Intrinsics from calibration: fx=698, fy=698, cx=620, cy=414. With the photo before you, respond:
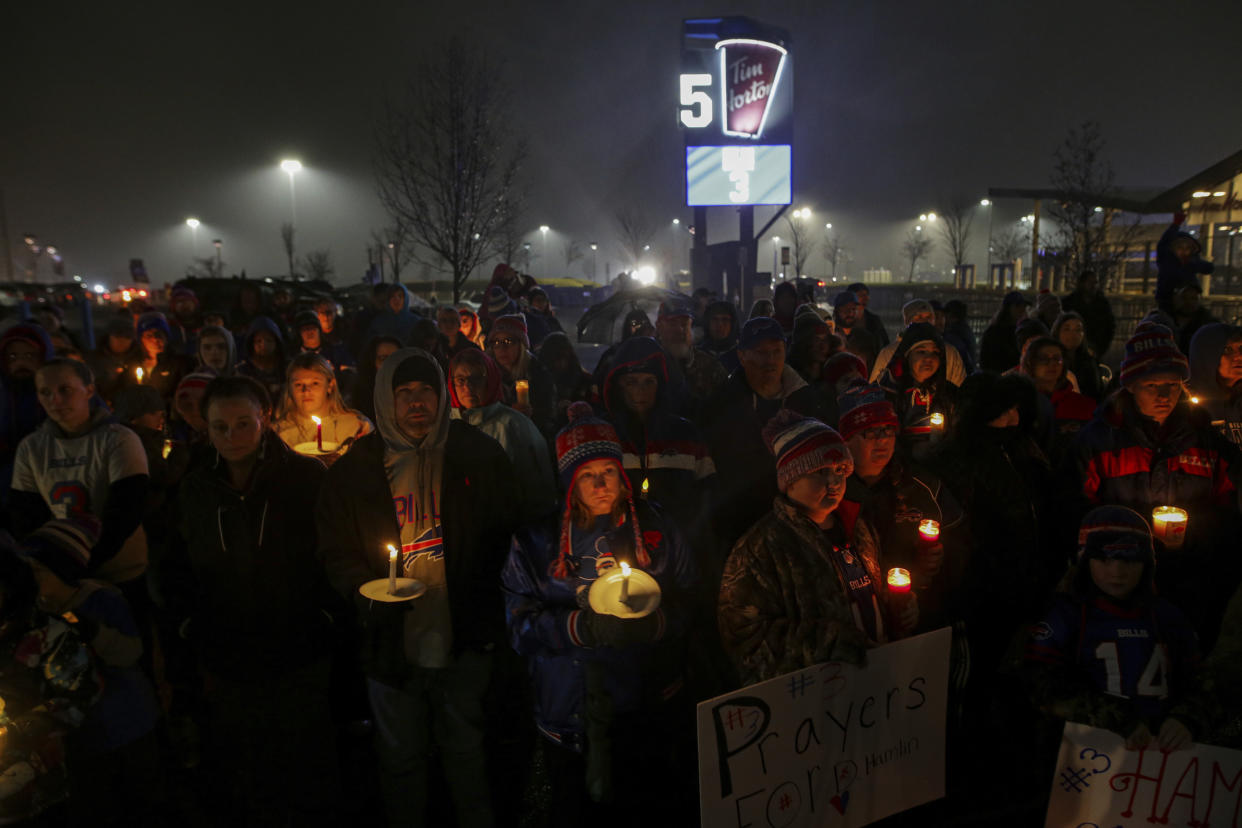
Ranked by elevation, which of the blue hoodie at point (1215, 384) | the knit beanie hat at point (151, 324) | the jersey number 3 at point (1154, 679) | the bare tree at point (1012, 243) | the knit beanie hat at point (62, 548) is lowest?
the jersey number 3 at point (1154, 679)

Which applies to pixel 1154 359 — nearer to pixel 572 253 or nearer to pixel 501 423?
pixel 501 423

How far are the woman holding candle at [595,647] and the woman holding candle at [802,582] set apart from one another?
306 millimetres

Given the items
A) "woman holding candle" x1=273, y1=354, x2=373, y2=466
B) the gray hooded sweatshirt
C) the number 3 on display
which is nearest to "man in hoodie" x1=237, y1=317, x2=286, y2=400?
"woman holding candle" x1=273, y1=354, x2=373, y2=466

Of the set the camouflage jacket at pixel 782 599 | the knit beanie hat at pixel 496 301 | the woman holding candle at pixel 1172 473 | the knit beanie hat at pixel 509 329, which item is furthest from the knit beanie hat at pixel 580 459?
the knit beanie hat at pixel 496 301

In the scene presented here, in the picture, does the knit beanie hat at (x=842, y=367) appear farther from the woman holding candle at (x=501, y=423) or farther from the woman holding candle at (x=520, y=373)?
the woman holding candle at (x=520, y=373)

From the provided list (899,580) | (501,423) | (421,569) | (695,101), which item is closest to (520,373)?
(501,423)

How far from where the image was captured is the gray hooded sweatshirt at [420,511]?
2.83 metres

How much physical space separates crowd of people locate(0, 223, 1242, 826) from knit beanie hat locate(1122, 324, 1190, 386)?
0.02 metres

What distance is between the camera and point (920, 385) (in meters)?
4.88

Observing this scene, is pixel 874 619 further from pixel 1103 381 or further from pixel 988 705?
pixel 1103 381

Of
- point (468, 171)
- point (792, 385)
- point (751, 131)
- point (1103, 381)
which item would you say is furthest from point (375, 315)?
point (751, 131)

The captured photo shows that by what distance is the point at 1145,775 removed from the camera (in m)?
2.54

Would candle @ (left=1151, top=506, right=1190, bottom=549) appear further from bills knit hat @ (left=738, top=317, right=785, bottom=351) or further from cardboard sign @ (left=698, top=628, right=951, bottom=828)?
bills knit hat @ (left=738, top=317, right=785, bottom=351)

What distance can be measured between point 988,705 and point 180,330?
31.9 feet
